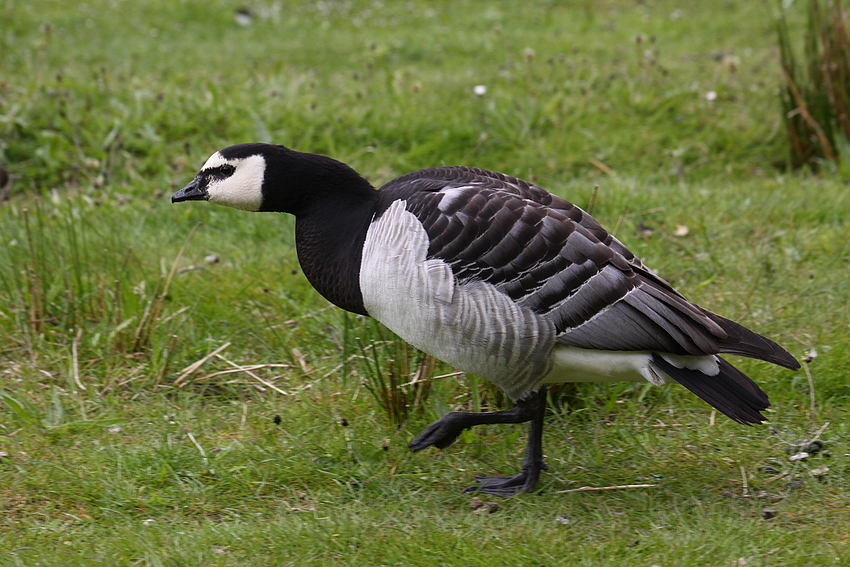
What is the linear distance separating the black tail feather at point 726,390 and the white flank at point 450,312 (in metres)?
0.51

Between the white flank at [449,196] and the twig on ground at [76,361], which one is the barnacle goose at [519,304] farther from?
the twig on ground at [76,361]

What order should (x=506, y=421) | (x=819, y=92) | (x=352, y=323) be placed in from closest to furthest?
1. (x=506, y=421)
2. (x=352, y=323)
3. (x=819, y=92)

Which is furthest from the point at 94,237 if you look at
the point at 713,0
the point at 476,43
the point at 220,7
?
the point at 713,0

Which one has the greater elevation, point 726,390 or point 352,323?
point 726,390

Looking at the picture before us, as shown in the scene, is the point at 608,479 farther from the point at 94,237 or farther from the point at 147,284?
the point at 94,237

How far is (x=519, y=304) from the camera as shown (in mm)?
3342

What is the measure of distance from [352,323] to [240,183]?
1046 mm

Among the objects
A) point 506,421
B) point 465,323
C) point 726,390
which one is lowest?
point 506,421

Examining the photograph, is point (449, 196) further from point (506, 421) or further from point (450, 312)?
point (506, 421)

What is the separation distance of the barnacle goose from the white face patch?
1.42 ft

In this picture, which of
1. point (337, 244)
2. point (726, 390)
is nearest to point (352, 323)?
point (337, 244)

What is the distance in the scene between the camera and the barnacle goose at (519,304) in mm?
3309

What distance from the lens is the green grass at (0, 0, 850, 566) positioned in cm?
331

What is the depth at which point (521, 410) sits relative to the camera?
11.6 feet
